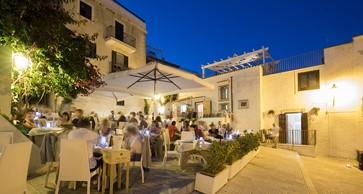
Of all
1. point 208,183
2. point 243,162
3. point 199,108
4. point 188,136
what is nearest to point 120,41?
point 199,108

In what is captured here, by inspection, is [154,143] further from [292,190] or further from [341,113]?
[341,113]

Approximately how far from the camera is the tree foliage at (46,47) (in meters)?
3.71

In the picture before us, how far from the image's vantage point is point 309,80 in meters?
13.7

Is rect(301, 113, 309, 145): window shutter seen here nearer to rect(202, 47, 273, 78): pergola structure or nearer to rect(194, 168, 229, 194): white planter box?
rect(202, 47, 273, 78): pergola structure

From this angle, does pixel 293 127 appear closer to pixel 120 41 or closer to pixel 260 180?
pixel 260 180

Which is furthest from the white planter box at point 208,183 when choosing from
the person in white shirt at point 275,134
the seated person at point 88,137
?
the person in white shirt at point 275,134

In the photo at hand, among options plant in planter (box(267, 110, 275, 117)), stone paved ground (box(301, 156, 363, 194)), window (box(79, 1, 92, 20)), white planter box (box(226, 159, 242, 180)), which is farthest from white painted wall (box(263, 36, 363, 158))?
window (box(79, 1, 92, 20))

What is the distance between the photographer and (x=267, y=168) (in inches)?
305

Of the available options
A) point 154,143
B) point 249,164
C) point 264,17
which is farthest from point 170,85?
point 264,17

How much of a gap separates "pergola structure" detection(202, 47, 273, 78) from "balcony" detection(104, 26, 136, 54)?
7.01 meters

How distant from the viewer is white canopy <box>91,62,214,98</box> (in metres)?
6.50

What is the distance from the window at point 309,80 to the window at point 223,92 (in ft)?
17.4

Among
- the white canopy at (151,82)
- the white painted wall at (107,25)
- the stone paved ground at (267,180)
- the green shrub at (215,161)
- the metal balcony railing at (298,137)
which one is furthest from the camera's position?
the white painted wall at (107,25)

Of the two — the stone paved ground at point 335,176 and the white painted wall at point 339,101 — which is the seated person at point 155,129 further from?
the white painted wall at point 339,101
